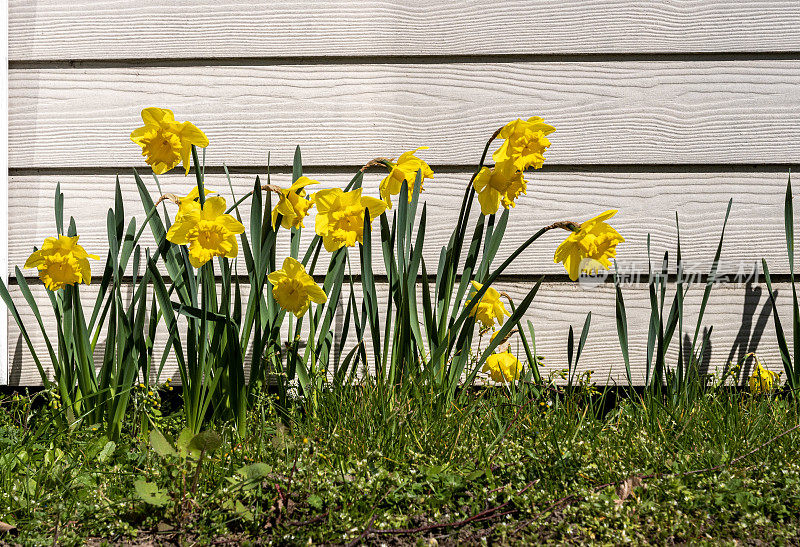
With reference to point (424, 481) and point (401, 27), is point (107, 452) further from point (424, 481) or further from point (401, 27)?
point (401, 27)

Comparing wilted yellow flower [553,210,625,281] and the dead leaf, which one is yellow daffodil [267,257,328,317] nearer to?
wilted yellow flower [553,210,625,281]

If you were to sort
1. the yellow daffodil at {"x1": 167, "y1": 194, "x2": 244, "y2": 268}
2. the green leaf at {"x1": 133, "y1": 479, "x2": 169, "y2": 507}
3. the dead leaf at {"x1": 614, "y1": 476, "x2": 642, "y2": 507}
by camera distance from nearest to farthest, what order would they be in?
the green leaf at {"x1": 133, "y1": 479, "x2": 169, "y2": 507} < the dead leaf at {"x1": 614, "y1": 476, "x2": 642, "y2": 507} < the yellow daffodil at {"x1": 167, "y1": 194, "x2": 244, "y2": 268}

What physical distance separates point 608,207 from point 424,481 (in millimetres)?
1187

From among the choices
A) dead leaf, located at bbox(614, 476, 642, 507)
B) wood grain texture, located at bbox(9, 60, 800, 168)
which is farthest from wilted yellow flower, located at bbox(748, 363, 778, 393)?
dead leaf, located at bbox(614, 476, 642, 507)

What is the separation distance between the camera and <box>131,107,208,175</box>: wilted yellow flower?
1343 millimetres

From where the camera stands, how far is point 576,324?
1.95 metres

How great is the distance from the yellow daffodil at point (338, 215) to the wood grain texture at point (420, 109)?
586mm

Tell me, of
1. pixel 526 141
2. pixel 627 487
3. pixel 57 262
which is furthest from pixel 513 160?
pixel 57 262

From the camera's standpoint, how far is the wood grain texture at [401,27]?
6.28 ft

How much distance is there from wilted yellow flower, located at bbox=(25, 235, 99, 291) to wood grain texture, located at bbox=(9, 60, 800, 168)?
0.60 m

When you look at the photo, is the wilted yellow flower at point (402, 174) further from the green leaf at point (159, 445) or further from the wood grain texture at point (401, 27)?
the green leaf at point (159, 445)

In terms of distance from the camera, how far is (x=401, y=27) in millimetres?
1924

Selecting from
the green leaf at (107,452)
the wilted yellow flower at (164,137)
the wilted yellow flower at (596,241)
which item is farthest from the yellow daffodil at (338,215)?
the green leaf at (107,452)

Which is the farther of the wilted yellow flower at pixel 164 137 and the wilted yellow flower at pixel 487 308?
the wilted yellow flower at pixel 487 308
